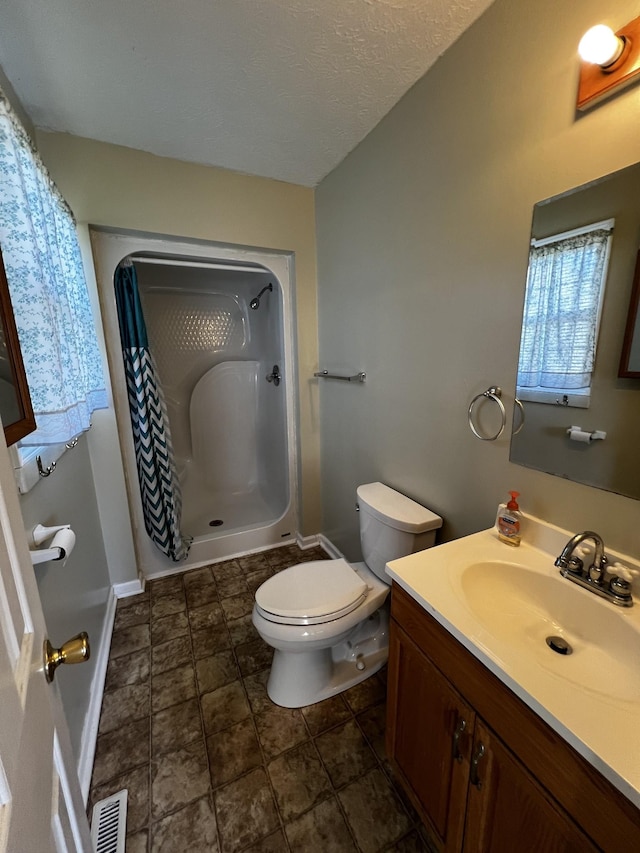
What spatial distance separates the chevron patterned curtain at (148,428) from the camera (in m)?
1.85

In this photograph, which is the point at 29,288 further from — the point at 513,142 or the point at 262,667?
the point at 262,667

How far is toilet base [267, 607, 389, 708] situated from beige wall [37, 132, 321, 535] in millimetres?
1169

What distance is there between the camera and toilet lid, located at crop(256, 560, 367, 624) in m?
1.26

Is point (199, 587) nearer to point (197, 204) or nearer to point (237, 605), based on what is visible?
point (237, 605)

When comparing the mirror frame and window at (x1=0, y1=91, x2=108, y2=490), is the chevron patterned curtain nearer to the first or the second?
window at (x1=0, y1=91, x2=108, y2=490)

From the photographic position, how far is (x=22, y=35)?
1061mm

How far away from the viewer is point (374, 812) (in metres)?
1.06

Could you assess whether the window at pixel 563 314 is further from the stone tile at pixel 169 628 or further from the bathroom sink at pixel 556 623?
the stone tile at pixel 169 628

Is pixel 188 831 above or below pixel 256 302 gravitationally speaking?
below

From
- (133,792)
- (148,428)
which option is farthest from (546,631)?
(148,428)

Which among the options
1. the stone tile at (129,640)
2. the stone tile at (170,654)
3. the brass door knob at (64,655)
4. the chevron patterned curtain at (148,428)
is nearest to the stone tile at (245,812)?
the stone tile at (170,654)

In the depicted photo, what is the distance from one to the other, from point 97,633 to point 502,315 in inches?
82.1

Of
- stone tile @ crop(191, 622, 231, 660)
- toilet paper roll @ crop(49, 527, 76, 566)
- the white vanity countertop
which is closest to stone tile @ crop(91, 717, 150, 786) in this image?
stone tile @ crop(191, 622, 231, 660)

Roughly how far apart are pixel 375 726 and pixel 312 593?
0.53 m
